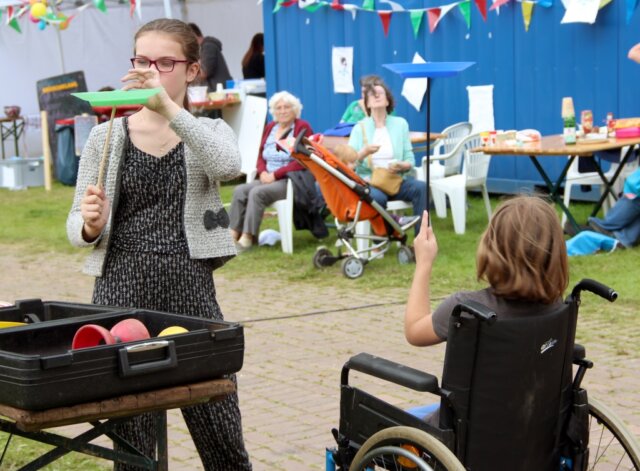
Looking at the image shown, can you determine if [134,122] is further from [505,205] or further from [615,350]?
[615,350]

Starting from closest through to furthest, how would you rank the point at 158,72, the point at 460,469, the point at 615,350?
the point at 460,469 < the point at 158,72 < the point at 615,350

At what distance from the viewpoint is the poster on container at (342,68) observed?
14.2 metres

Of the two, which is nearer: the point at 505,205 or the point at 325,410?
the point at 505,205

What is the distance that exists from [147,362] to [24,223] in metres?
11.3

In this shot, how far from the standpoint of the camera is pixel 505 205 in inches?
130

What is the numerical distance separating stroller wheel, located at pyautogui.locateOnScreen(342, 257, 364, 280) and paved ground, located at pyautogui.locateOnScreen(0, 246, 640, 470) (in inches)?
3.8

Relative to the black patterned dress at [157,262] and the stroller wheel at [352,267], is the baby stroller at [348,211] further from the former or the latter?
the black patterned dress at [157,262]

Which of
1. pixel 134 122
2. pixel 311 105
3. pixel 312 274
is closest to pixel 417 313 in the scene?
pixel 134 122

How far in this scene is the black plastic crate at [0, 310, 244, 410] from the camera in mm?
2633

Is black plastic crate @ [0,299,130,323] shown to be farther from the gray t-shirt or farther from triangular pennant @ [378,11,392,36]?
triangular pennant @ [378,11,392,36]

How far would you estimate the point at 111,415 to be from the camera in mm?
2781

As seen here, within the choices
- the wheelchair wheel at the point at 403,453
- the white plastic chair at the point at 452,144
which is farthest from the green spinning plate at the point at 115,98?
the white plastic chair at the point at 452,144

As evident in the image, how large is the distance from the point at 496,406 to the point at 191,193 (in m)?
1.17

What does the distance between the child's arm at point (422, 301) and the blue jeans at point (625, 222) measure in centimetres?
615
